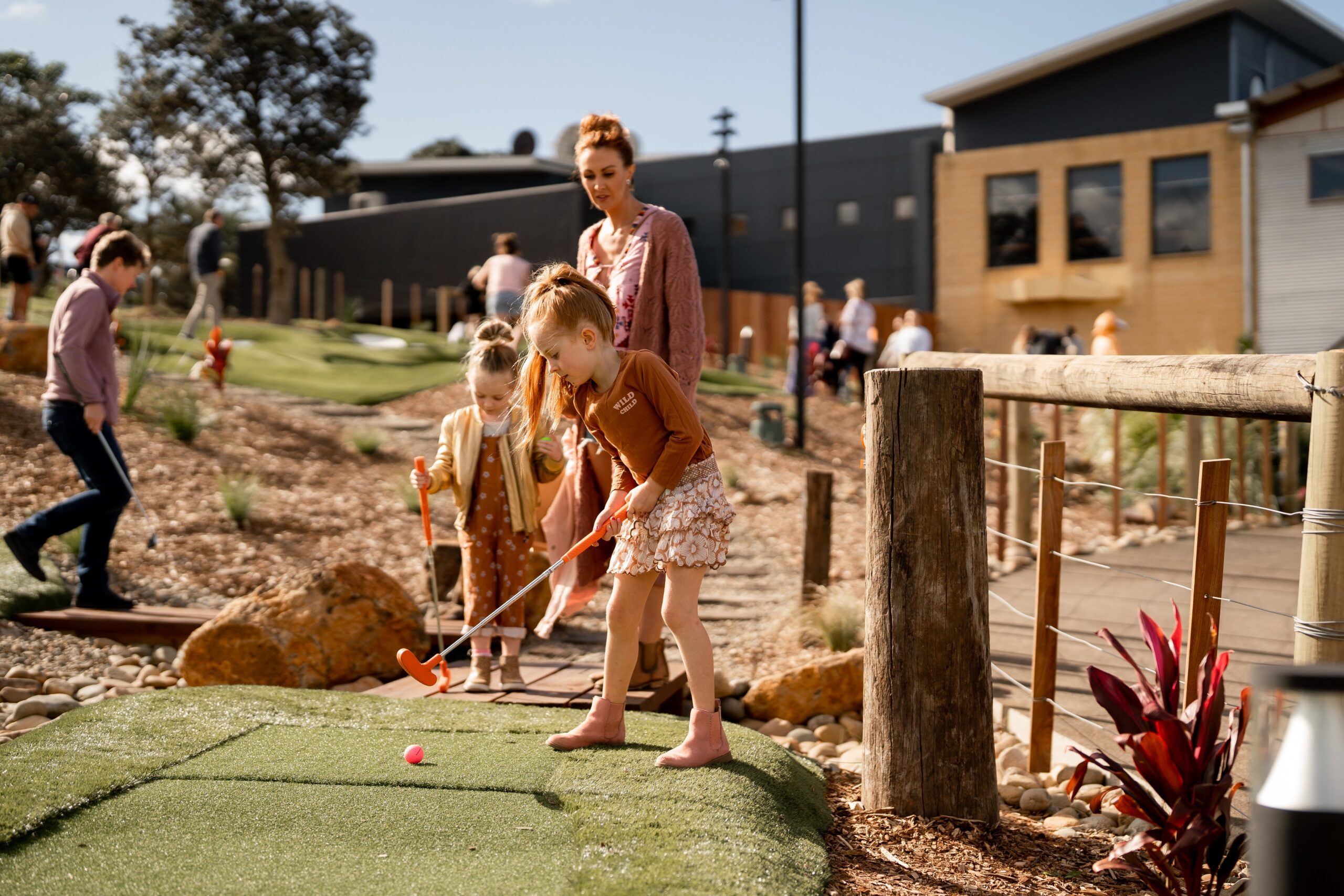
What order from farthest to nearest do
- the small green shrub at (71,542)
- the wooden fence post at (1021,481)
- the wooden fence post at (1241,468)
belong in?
the wooden fence post at (1241,468)
the wooden fence post at (1021,481)
the small green shrub at (71,542)

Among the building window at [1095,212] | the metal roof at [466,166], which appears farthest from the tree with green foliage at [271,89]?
the building window at [1095,212]

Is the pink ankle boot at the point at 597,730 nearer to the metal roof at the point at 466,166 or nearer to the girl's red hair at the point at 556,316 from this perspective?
the girl's red hair at the point at 556,316

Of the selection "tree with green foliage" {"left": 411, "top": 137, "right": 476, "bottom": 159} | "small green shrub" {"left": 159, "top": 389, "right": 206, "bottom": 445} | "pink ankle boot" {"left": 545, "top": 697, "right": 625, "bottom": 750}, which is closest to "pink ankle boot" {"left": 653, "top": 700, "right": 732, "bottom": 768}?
"pink ankle boot" {"left": 545, "top": 697, "right": 625, "bottom": 750}

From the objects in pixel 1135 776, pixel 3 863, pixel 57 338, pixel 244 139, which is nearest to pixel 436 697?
pixel 3 863

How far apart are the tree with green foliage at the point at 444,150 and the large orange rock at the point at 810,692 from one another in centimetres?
5101

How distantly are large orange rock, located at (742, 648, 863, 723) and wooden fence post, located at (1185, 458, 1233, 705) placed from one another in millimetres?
2208

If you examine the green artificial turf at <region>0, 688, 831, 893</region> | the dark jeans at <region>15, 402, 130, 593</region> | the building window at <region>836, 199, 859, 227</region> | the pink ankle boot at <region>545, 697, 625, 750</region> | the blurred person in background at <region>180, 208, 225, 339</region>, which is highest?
the building window at <region>836, 199, 859, 227</region>

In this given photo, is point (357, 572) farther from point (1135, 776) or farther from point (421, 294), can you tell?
point (421, 294)

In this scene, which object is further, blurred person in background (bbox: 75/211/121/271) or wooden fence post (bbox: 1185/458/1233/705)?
blurred person in background (bbox: 75/211/121/271)

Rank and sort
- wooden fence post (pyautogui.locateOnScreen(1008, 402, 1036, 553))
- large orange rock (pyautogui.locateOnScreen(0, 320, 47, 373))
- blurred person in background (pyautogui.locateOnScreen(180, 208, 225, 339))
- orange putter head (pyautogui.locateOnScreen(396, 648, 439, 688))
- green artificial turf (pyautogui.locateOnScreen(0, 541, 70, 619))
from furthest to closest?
blurred person in background (pyautogui.locateOnScreen(180, 208, 225, 339)), large orange rock (pyautogui.locateOnScreen(0, 320, 47, 373)), wooden fence post (pyautogui.locateOnScreen(1008, 402, 1036, 553)), green artificial turf (pyautogui.locateOnScreen(0, 541, 70, 619)), orange putter head (pyautogui.locateOnScreen(396, 648, 439, 688))

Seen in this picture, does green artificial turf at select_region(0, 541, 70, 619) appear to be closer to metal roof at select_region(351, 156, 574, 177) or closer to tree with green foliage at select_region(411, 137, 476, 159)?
metal roof at select_region(351, 156, 574, 177)

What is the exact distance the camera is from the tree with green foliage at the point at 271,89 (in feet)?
85.5

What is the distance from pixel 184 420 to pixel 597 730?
23.9 ft

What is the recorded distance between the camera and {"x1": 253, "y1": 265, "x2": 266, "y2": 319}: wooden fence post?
102ft
